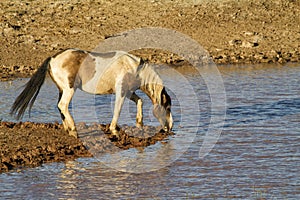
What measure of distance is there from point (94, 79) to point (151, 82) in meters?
0.96

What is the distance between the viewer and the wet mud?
10141mm

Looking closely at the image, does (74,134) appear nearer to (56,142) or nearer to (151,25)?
(56,142)

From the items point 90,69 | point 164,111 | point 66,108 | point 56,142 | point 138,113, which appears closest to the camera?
point 56,142

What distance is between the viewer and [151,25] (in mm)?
23484

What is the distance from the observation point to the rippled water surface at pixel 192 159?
8.76 metres

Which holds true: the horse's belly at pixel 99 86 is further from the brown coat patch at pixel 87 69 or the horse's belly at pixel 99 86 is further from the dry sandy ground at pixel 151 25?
the dry sandy ground at pixel 151 25

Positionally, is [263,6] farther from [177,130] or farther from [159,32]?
[177,130]

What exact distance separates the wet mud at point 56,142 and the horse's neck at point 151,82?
66cm

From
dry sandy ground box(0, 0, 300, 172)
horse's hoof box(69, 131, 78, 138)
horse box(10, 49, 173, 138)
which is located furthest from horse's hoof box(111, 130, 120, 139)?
dry sandy ground box(0, 0, 300, 172)

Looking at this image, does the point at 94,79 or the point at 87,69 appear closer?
the point at 87,69

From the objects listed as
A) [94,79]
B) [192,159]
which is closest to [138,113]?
[94,79]

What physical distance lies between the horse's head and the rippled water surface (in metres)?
0.26

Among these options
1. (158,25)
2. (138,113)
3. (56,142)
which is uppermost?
Answer: (158,25)

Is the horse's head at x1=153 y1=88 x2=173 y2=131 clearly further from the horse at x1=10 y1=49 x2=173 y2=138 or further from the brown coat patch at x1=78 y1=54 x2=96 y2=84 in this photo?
the brown coat patch at x1=78 y1=54 x2=96 y2=84
